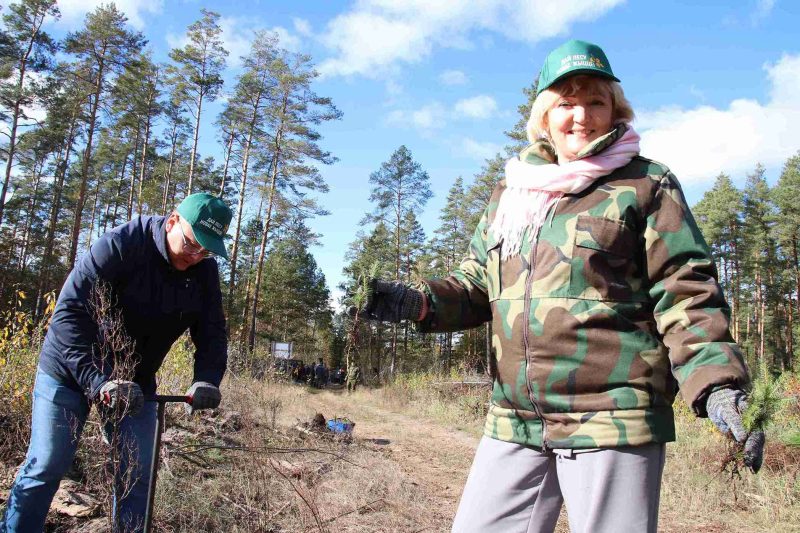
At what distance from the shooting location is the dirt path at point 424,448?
6.02 meters

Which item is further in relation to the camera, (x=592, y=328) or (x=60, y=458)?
(x=60, y=458)

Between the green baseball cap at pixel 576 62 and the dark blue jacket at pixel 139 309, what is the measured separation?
1.90 m

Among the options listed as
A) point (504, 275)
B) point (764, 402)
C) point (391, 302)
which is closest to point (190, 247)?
point (391, 302)

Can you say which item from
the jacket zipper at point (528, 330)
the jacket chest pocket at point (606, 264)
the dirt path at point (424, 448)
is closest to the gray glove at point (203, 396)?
the jacket zipper at point (528, 330)

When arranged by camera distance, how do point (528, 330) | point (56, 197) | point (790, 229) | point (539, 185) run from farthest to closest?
1. point (790, 229)
2. point (56, 197)
3. point (539, 185)
4. point (528, 330)

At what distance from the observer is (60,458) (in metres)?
2.42

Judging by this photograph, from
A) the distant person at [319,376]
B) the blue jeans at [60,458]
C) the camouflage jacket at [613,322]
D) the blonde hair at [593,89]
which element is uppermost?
the blonde hair at [593,89]

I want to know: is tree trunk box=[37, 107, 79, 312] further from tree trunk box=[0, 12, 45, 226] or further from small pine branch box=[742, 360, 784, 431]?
small pine branch box=[742, 360, 784, 431]

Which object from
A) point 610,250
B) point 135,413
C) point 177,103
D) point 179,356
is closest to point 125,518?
point 135,413

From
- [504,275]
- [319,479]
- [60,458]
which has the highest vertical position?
[504,275]

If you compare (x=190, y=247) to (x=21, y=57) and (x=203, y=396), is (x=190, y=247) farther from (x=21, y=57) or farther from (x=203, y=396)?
(x=21, y=57)

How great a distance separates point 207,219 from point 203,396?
815mm

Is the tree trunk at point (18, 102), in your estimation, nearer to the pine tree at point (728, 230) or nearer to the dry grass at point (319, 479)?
the dry grass at point (319, 479)

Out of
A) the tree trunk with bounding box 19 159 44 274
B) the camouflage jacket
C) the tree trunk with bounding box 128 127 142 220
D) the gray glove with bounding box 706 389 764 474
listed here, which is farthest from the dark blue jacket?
the tree trunk with bounding box 19 159 44 274
